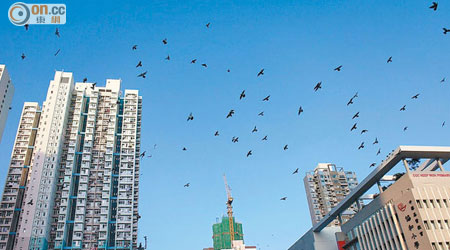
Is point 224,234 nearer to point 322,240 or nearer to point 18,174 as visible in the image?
point 18,174

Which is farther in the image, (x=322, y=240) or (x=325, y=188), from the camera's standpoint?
(x=325, y=188)

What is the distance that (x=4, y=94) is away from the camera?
317 feet

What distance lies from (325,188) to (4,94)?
308 feet

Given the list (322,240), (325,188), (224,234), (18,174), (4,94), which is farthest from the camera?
(224,234)

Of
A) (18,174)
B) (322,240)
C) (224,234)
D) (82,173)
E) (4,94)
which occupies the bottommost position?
(322,240)

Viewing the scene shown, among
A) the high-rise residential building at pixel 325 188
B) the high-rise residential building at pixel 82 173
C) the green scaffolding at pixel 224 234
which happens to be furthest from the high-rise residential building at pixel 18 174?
the high-rise residential building at pixel 325 188

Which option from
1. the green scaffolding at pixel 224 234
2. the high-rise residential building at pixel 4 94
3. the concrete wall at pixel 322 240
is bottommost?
the concrete wall at pixel 322 240

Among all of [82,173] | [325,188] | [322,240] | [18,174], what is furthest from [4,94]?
[325,188]

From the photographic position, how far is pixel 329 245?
61.9 m

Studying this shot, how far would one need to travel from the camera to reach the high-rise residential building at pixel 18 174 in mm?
80375

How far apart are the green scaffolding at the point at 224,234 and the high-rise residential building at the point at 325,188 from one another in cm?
2785

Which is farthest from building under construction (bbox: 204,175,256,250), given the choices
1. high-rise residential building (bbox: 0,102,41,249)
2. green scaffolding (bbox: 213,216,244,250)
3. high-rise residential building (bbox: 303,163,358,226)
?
high-rise residential building (bbox: 0,102,41,249)

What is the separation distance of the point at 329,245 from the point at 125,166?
5008cm

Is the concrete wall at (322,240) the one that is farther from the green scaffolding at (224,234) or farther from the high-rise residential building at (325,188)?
the green scaffolding at (224,234)
